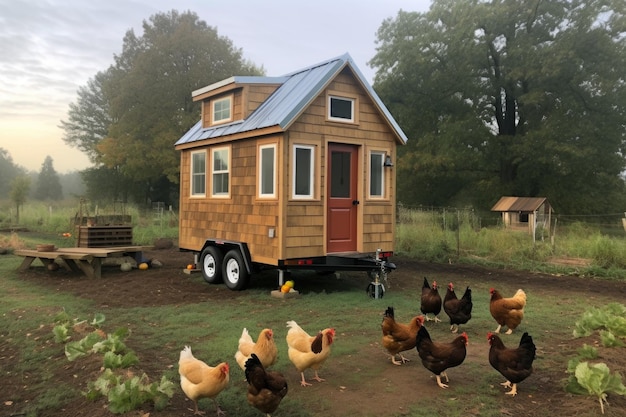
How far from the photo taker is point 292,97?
30.8ft

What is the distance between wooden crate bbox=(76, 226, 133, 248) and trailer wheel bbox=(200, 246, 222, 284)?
3460mm

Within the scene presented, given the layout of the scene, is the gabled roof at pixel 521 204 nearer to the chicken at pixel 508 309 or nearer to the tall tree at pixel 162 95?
the chicken at pixel 508 309

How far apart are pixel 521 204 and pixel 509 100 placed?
421 inches

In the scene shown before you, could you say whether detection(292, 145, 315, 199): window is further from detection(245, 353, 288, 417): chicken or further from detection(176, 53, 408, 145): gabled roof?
detection(245, 353, 288, 417): chicken

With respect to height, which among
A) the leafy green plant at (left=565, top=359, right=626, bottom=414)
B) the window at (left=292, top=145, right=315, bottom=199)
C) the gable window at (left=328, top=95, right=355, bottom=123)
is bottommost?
the leafy green plant at (left=565, top=359, right=626, bottom=414)

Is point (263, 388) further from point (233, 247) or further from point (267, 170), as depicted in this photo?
point (233, 247)

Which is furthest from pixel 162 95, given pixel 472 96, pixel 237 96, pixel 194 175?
pixel 237 96

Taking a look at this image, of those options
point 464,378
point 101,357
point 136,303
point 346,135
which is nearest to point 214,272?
point 136,303

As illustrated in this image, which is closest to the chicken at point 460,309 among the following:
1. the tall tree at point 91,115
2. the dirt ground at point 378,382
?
the dirt ground at point 378,382

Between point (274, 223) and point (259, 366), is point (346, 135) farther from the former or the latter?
point (259, 366)

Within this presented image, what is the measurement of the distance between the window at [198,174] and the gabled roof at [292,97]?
550mm

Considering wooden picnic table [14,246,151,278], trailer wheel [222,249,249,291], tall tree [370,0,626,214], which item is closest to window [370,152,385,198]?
trailer wheel [222,249,249,291]

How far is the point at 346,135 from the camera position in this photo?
9602 millimetres

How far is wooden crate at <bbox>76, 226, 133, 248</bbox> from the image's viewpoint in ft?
40.9
